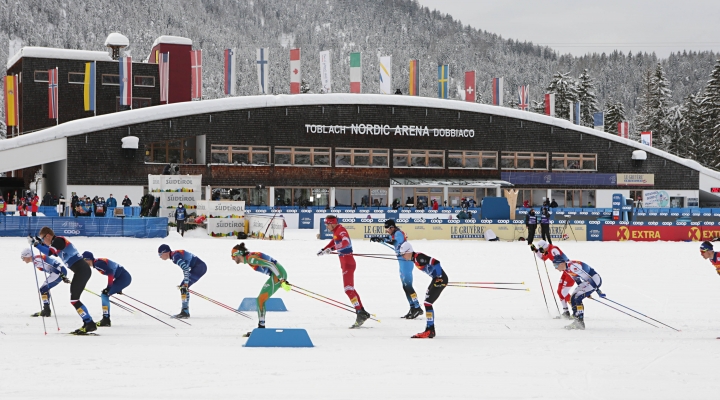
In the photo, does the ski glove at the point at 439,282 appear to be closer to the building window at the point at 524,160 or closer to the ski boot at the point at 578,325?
the ski boot at the point at 578,325

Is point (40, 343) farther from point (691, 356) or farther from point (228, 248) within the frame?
point (228, 248)

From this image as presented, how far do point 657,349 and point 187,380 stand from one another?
22.1 ft

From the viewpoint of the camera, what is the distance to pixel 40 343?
35.3ft

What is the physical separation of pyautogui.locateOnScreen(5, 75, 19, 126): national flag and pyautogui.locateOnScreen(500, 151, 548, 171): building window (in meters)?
33.2

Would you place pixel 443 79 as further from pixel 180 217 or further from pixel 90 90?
pixel 180 217

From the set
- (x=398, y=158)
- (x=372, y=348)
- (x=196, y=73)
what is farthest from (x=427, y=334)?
(x=196, y=73)

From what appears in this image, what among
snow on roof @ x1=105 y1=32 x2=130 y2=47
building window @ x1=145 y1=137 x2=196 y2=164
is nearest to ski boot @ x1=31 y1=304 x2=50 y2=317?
building window @ x1=145 y1=137 x2=196 y2=164

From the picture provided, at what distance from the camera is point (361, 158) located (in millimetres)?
50125

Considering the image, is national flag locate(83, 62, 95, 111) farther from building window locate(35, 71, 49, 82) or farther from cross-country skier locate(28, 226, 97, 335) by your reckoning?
cross-country skier locate(28, 226, 97, 335)

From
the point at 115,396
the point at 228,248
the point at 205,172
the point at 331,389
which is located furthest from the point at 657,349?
the point at 205,172

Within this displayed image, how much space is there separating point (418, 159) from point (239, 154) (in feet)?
39.0

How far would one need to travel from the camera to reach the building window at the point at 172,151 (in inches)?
1816

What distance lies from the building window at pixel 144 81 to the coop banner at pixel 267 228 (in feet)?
97.7

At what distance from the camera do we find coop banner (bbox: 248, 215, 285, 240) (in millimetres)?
30000
